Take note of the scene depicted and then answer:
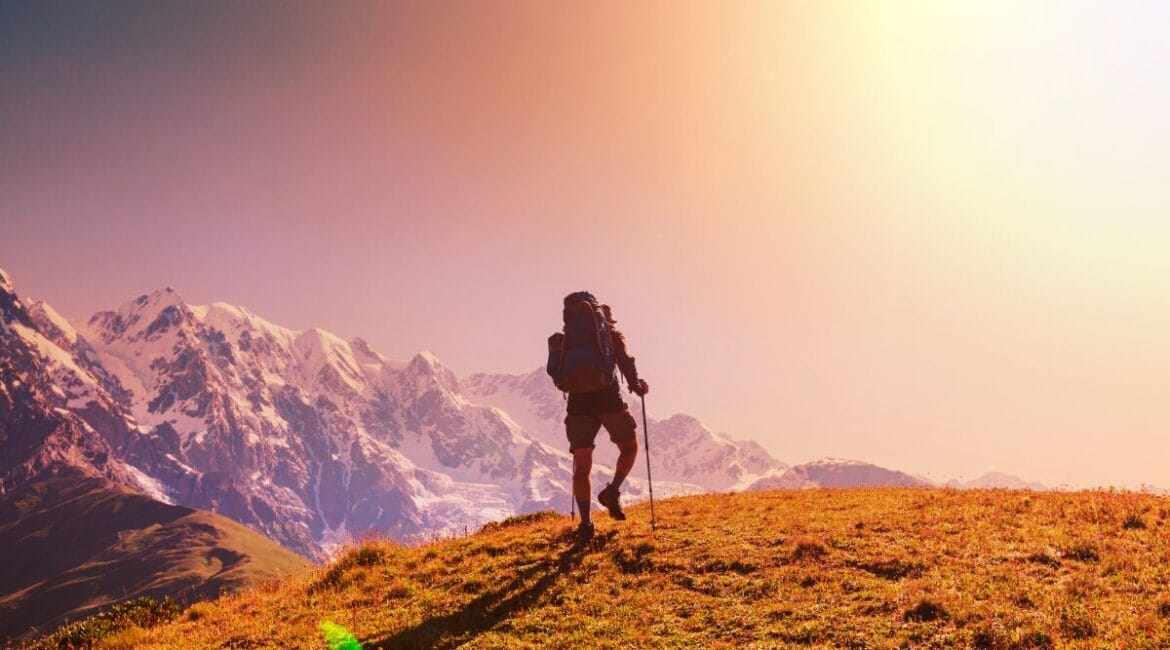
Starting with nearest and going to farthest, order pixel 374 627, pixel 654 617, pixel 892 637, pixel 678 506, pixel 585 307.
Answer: pixel 892 637 < pixel 654 617 < pixel 374 627 < pixel 585 307 < pixel 678 506

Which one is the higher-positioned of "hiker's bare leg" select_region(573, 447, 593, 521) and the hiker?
the hiker

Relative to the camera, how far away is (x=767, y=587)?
866 centimetres

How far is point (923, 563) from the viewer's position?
896cm

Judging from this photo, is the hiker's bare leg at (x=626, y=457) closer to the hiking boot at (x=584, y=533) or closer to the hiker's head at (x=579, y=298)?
the hiking boot at (x=584, y=533)

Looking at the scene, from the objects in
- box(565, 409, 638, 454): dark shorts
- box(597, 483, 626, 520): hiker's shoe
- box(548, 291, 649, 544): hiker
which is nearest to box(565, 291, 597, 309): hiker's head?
box(548, 291, 649, 544): hiker

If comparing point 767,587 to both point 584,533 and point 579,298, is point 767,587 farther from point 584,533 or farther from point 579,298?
point 579,298

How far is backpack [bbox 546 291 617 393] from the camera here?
12094 mm

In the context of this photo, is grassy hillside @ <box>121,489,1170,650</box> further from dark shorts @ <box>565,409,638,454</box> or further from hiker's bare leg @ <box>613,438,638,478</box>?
dark shorts @ <box>565,409,638,454</box>

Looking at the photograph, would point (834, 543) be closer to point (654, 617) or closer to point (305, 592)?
point (654, 617)

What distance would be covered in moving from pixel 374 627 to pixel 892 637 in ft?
22.3

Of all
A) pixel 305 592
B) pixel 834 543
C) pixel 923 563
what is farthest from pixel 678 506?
pixel 305 592

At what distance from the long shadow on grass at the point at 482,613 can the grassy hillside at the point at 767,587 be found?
0.12 ft

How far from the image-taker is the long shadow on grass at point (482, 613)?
8023mm

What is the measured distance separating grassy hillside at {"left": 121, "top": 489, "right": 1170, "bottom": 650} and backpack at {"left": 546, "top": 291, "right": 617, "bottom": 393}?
3075 mm
